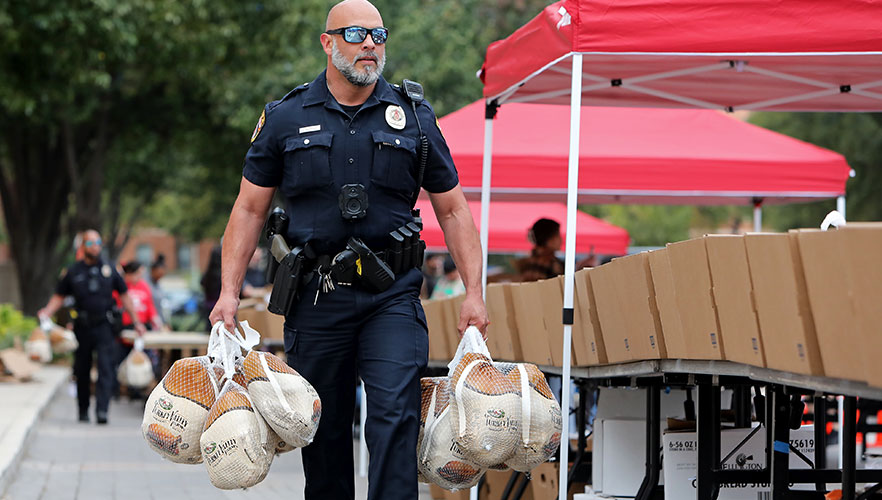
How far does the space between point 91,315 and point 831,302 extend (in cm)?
1186

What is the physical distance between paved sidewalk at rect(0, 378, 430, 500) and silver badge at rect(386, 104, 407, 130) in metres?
3.99

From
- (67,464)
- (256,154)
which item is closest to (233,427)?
(256,154)

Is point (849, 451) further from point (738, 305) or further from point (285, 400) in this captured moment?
point (285, 400)

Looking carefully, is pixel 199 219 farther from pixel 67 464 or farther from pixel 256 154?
pixel 256 154

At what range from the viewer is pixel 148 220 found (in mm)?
61281

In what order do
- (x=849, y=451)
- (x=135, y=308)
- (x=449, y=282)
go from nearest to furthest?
(x=849, y=451) < (x=449, y=282) < (x=135, y=308)

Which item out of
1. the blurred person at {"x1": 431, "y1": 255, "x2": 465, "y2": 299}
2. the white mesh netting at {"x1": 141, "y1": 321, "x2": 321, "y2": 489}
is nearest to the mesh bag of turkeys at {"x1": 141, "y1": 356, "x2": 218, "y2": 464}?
the white mesh netting at {"x1": 141, "y1": 321, "x2": 321, "y2": 489}

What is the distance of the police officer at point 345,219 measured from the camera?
5.00 metres

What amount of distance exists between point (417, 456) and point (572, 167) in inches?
69.1

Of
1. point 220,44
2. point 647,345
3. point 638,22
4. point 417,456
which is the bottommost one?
point 417,456

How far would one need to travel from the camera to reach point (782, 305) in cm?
403

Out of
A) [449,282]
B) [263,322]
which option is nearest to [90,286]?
[263,322]

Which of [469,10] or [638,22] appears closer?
[638,22]

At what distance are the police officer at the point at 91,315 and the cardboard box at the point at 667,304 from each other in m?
10.5
